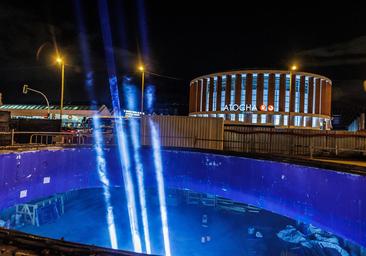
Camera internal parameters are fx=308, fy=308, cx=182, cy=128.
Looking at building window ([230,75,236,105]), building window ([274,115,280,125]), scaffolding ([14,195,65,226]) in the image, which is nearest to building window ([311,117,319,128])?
building window ([274,115,280,125])

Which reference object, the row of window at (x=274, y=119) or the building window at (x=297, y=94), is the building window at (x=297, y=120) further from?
the building window at (x=297, y=94)

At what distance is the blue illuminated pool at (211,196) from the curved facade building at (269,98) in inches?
1307

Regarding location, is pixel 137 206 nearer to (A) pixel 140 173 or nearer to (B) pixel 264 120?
(A) pixel 140 173

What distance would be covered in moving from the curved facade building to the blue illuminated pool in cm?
3320

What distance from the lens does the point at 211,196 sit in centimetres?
1948

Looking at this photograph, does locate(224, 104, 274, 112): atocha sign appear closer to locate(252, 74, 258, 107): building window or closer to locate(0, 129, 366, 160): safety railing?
locate(252, 74, 258, 107): building window

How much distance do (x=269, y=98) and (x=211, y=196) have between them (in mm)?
36553

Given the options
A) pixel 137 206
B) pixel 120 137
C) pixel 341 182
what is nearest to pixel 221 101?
pixel 120 137

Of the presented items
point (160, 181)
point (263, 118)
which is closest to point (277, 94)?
point (263, 118)

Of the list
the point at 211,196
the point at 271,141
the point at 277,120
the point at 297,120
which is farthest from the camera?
the point at 297,120

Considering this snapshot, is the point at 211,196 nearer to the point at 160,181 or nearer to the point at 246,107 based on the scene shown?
the point at 160,181

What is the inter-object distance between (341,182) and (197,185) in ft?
29.6

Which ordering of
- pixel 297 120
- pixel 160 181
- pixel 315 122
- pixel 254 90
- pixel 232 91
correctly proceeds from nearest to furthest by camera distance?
1. pixel 160 181
2. pixel 254 90
3. pixel 297 120
4. pixel 232 91
5. pixel 315 122

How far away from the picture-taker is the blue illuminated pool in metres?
12.6
